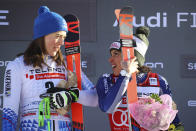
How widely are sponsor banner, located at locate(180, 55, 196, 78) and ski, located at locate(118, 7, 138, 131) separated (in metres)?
2.12

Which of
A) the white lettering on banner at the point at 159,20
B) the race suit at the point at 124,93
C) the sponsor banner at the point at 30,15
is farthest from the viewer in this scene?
the white lettering on banner at the point at 159,20

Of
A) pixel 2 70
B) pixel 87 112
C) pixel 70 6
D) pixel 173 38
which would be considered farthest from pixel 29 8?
pixel 173 38

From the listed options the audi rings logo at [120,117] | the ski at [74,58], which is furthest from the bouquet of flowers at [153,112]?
the ski at [74,58]

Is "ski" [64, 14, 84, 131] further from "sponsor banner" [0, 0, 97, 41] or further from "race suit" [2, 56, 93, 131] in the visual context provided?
"sponsor banner" [0, 0, 97, 41]

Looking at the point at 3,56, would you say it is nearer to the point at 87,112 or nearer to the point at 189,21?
the point at 87,112

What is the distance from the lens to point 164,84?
11.1ft

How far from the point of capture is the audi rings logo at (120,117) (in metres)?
3.40

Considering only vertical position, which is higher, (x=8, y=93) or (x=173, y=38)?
(x=173, y=38)

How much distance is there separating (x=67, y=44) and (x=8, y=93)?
719 mm

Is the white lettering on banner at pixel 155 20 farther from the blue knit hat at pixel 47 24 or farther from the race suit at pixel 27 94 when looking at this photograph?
the race suit at pixel 27 94

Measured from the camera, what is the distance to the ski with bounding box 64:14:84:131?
10.4 feet

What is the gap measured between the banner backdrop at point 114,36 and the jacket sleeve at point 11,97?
2.24 m

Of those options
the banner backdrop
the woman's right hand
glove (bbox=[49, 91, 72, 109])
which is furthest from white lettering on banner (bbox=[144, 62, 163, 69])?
glove (bbox=[49, 91, 72, 109])

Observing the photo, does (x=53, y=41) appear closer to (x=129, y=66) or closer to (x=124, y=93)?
(x=129, y=66)
